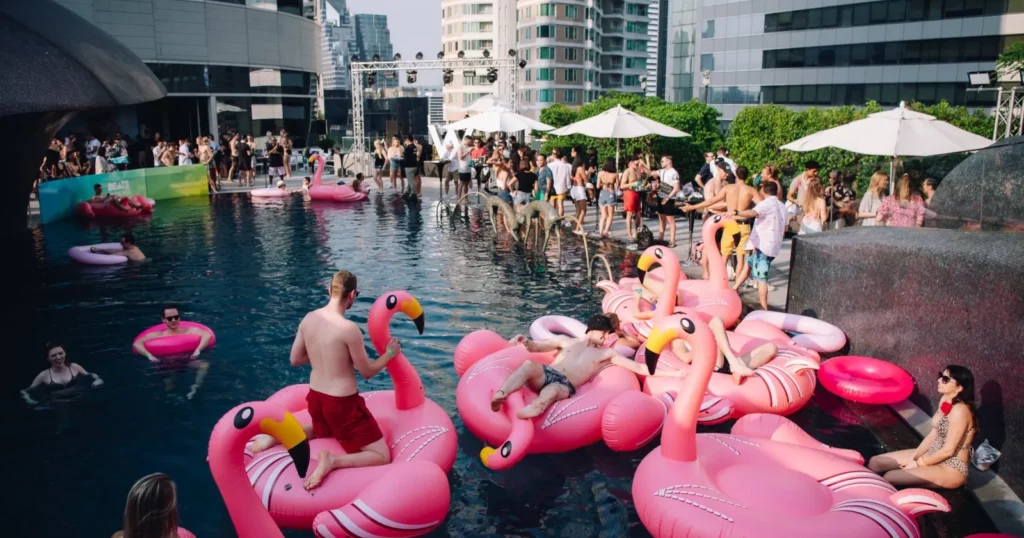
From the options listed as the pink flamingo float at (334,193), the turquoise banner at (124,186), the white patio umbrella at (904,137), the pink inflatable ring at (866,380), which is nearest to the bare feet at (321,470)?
the pink inflatable ring at (866,380)

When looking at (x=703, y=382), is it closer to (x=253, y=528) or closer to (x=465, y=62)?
(x=253, y=528)

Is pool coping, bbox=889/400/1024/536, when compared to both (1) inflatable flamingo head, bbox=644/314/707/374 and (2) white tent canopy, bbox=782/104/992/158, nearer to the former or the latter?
(1) inflatable flamingo head, bbox=644/314/707/374

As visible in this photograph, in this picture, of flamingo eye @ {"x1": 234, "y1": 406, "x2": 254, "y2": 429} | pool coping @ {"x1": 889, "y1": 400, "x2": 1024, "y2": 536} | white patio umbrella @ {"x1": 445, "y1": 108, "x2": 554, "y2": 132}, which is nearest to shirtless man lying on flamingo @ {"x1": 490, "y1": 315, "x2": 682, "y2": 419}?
flamingo eye @ {"x1": 234, "y1": 406, "x2": 254, "y2": 429}

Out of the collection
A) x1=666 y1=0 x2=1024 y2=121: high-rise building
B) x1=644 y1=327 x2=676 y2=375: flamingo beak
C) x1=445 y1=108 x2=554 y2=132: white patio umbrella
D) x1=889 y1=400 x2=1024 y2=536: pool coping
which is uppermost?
x1=666 y1=0 x2=1024 y2=121: high-rise building

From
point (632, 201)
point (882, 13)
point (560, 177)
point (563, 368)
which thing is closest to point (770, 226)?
point (563, 368)

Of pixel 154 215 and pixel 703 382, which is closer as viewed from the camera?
pixel 703 382

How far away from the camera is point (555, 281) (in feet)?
43.2

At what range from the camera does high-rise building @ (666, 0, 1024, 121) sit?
51031 mm

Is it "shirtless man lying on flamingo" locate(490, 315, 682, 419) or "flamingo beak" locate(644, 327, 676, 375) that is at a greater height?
"flamingo beak" locate(644, 327, 676, 375)

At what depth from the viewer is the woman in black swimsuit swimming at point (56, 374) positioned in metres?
8.34

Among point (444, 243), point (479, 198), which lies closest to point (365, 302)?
point (444, 243)

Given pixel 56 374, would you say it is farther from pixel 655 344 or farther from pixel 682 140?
pixel 682 140

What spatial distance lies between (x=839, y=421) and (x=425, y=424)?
4.36m

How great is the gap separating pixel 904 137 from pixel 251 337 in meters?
9.99
